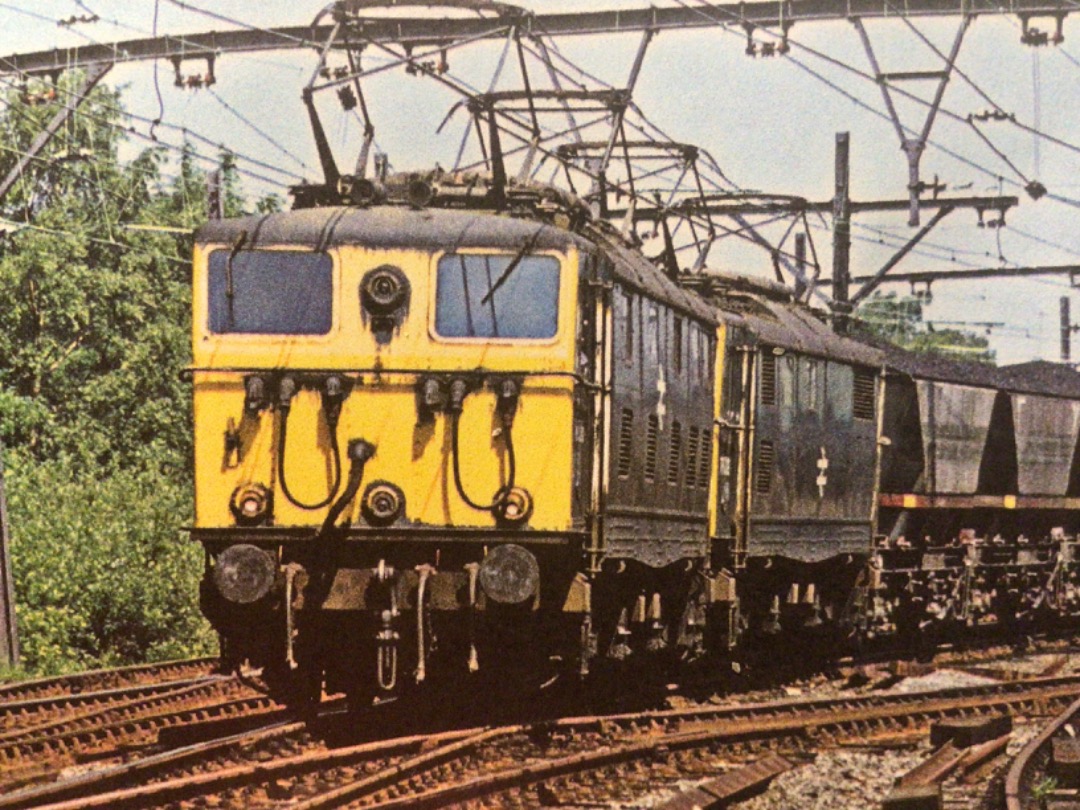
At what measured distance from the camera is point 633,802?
10.5 metres

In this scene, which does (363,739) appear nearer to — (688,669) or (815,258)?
(688,669)

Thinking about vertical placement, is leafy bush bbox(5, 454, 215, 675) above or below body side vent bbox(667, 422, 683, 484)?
below

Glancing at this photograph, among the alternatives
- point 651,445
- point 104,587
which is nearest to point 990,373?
point 104,587

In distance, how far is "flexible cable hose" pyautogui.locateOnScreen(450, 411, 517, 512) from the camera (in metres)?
11.6

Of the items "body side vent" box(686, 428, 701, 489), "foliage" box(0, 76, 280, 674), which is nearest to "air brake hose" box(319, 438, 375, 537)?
"body side vent" box(686, 428, 701, 489)

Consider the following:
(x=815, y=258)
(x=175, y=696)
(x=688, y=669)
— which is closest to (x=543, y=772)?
(x=175, y=696)

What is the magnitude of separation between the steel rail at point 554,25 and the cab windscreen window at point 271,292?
7.03 metres

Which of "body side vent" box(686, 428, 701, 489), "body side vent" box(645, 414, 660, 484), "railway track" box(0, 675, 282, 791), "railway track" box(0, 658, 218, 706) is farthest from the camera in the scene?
"railway track" box(0, 658, 218, 706)

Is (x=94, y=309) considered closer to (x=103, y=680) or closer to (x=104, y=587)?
(x=104, y=587)

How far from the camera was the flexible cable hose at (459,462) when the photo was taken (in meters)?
11.6

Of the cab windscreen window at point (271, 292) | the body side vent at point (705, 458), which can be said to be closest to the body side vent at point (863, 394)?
the body side vent at point (705, 458)

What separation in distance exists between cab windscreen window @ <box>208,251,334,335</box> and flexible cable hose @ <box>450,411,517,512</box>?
1085mm

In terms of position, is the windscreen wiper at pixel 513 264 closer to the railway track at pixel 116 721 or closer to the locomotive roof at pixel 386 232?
the locomotive roof at pixel 386 232

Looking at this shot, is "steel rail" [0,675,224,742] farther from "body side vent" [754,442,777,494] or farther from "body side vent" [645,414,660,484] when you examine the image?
"body side vent" [754,442,777,494]
